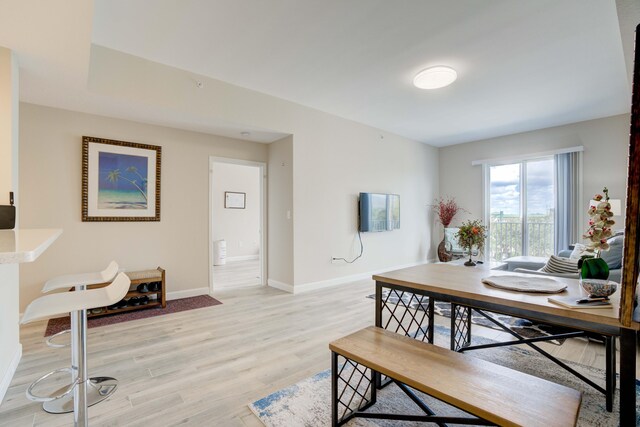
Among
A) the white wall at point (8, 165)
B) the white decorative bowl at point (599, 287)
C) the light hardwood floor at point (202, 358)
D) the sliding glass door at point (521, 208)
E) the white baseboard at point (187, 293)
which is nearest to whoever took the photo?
the white decorative bowl at point (599, 287)

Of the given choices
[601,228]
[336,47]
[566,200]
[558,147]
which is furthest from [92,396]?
[558,147]

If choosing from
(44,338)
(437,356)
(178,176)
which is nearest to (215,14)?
(178,176)

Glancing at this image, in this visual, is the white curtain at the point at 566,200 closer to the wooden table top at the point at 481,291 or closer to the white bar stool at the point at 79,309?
the wooden table top at the point at 481,291

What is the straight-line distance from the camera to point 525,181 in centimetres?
610

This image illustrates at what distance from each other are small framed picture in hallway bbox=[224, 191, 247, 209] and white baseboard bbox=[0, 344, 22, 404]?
18.0ft

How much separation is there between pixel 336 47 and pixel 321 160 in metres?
2.05

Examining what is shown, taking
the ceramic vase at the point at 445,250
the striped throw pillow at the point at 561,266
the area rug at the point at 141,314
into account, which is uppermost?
the striped throw pillow at the point at 561,266

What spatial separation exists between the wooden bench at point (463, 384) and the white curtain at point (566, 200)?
5.41 metres

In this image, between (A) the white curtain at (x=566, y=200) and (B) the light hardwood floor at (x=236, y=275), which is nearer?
(B) the light hardwood floor at (x=236, y=275)

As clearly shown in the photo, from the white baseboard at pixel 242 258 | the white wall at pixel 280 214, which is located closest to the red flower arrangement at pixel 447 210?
the white wall at pixel 280 214

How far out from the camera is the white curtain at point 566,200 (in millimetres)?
5359

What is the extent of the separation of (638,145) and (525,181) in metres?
5.93

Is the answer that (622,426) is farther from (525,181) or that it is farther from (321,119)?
(525,181)

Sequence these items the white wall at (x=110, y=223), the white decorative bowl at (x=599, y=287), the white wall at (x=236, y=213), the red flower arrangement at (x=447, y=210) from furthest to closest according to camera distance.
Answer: the white wall at (x=236, y=213) → the red flower arrangement at (x=447, y=210) → the white wall at (x=110, y=223) → the white decorative bowl at (x=599, y=287)
